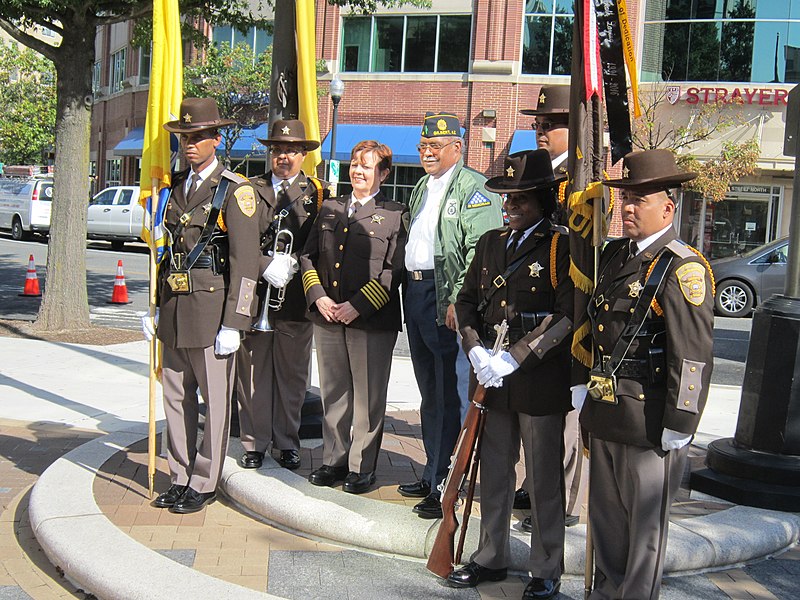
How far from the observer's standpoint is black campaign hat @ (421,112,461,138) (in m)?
5.19

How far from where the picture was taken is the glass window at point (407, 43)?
2869cm

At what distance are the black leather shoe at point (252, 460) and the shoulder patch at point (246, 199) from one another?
1.58 metres

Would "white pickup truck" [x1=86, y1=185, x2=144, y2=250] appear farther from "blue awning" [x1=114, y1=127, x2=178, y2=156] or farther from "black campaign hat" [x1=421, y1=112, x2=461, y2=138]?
"black campaign hat" [x1=421, y1=112, x2=461, y2=138]

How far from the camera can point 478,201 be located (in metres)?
5.13

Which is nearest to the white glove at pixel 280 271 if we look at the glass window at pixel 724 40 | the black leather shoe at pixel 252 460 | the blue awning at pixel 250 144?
the black leather shoe at pixel 252 460

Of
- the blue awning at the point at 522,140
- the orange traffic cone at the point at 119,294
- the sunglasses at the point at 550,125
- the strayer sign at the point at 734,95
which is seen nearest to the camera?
the sunglasses at the point at 550,125

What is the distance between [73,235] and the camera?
11.6m

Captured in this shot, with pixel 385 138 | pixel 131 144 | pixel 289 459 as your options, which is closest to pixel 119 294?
pixel 289 459

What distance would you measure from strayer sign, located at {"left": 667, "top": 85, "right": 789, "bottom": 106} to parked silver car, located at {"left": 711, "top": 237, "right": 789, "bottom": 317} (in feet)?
27.7

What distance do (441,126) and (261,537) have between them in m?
2.45

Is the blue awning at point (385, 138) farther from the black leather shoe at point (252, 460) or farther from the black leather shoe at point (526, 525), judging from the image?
the black leather shoe at point (526, 525)

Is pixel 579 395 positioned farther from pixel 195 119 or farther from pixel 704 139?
pixel 704 139

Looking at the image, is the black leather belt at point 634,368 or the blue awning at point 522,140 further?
the blue awning at point 522,140

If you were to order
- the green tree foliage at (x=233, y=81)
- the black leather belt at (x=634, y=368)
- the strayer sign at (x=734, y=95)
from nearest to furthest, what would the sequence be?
the black leather belt at (x=634, y=368)
the strayer sign at (x=734, y=95)
the green tree foliage at (x=233, y=81)
